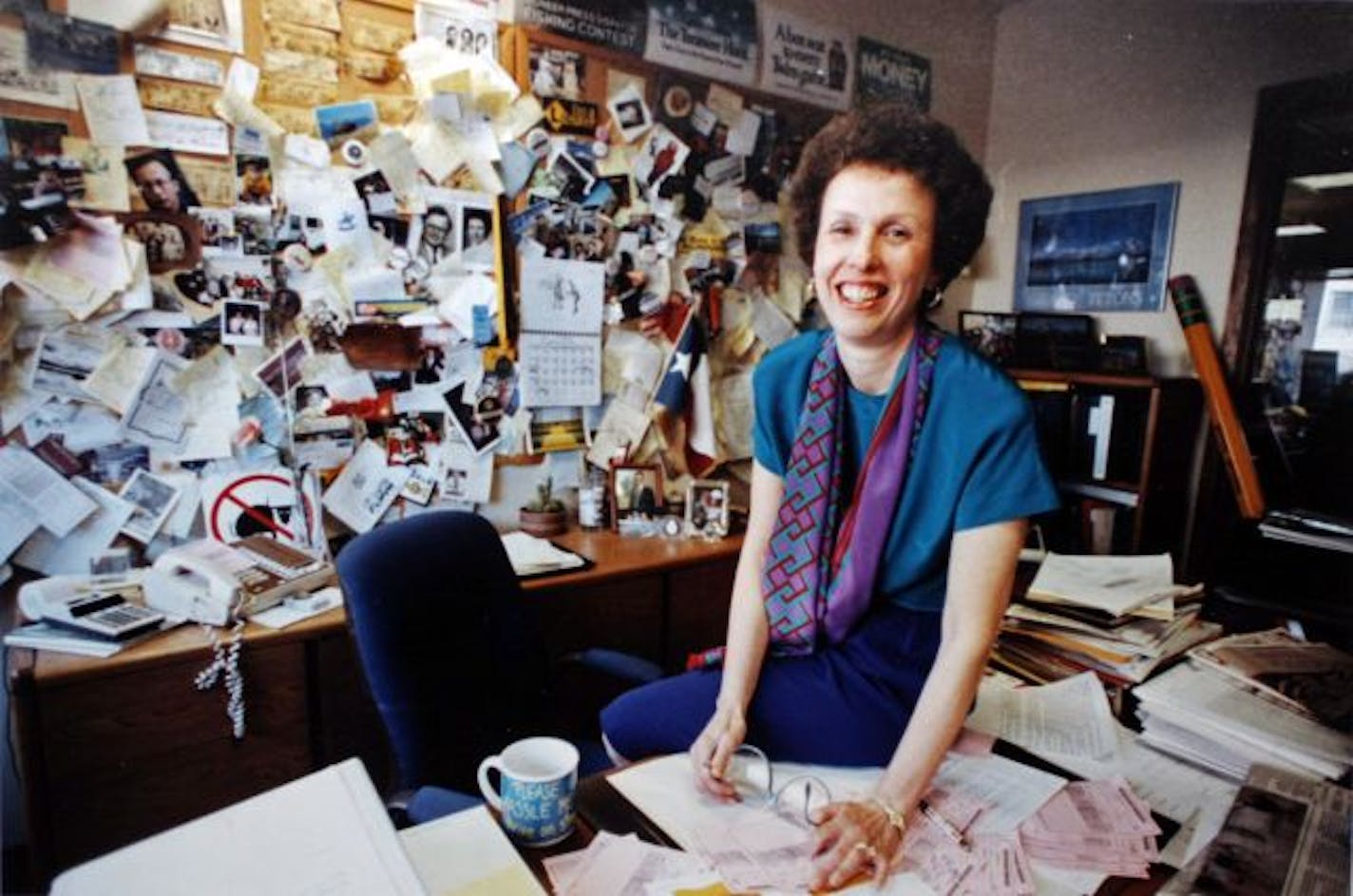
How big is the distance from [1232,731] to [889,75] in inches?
42.8

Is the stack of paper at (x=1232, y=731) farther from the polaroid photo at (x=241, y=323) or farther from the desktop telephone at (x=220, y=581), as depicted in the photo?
the polaroid photo at (x=241, y=323)

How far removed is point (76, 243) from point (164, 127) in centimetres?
25

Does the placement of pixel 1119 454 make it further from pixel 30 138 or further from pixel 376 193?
pixel 30 138

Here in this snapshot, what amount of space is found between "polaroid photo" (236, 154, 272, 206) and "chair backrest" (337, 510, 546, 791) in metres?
0.77

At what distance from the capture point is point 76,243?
1266 millimetres

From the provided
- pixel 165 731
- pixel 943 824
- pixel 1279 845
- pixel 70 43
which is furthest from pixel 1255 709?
pixel 70 43

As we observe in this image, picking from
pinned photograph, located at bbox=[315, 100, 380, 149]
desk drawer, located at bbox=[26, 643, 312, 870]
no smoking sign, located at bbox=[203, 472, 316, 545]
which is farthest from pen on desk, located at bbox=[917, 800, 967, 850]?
pinned photograph, located at bbox=[315, 100, 380, 149]

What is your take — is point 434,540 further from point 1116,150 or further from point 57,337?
point 1116,150

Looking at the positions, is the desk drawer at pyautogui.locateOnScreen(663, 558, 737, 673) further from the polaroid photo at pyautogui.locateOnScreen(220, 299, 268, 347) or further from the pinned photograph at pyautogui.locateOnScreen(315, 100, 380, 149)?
the pinned photograph at pyautogui.locateOnScreen(315, 100, 380, 149)

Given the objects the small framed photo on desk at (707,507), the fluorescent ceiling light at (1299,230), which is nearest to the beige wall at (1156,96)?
the fluorescent ceiling light at (1299,230)

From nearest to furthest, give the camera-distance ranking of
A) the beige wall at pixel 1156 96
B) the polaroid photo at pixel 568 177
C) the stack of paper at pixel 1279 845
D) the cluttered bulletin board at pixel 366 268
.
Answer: the stack of paper at pixel 1279 845
the beige wall at pixel 1156 96
the cluttered bulletin board at pixel 366 268
the polaroid photo at pixel 568 177

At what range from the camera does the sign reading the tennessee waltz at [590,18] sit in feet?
5.36

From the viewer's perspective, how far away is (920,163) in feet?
2.52

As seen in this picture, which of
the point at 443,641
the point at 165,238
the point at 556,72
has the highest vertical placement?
the point at 556,72
